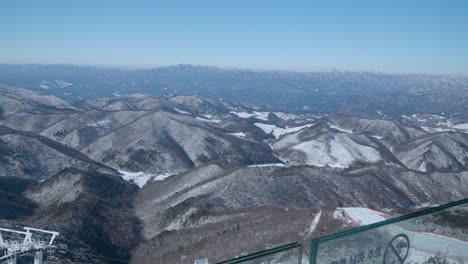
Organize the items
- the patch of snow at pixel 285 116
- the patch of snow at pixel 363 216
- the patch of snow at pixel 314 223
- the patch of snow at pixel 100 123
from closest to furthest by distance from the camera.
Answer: the patch of snow at pixel 363 216, the patch of snow at pixel 314 223, the patch of snow at pixel 100 123, the patch of snow at pixel 285 116

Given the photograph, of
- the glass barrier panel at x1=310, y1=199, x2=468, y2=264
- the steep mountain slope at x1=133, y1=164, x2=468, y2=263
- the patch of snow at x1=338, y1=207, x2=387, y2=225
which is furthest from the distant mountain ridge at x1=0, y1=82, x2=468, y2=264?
the glass barrier panel at x1=310, y1=199, x2=468, y2=264

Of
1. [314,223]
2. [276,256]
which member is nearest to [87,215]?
[314,223]

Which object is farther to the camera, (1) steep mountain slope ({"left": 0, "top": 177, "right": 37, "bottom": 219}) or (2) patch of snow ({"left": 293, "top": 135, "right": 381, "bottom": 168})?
(2) patch of snow ({"left": 293, "top": 135, "right": 381, "bottom": 168})

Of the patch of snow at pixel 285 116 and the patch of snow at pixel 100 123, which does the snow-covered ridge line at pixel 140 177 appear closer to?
the patch of snow at pixel 100 123

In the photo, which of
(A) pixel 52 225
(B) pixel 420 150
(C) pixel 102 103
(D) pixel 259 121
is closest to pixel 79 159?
(A) pixel 52 225

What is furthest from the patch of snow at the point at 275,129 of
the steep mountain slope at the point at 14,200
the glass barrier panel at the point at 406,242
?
the glass barrier panel at the point at 406,242

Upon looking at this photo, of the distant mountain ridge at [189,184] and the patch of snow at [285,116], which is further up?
the distant mountain ridge at [189,184]

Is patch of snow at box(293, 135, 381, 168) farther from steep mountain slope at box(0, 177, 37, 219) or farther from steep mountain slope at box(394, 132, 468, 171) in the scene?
steep mountain slope at box(0, 177, 37, 219)

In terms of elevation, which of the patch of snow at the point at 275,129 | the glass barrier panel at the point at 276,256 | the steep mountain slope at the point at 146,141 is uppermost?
the glass barrier panel at the point at 276,256

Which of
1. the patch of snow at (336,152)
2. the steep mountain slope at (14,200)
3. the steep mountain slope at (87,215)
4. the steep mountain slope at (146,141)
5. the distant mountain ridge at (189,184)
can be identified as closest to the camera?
the distant mountain ridge at (189,184)
